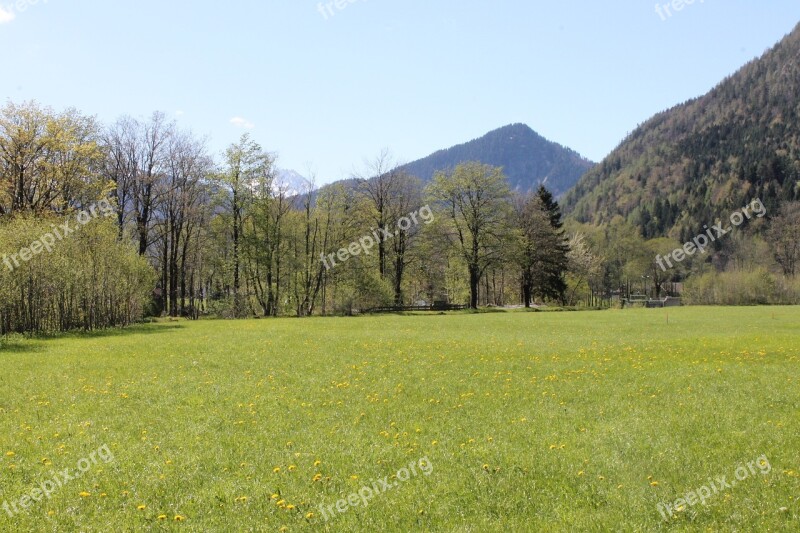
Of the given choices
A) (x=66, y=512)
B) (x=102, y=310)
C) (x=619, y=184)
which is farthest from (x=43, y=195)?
(x=619, y=184)

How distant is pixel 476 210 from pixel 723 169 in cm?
14584

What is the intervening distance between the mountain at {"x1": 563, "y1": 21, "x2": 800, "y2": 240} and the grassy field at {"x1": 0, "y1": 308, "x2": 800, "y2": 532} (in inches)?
6037

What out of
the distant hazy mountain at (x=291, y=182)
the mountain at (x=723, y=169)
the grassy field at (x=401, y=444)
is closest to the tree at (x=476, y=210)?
the distant hazy mountain at (x=291, y=182)

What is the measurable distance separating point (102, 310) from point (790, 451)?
33780 millimetres

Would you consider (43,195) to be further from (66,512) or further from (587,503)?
(587,503)

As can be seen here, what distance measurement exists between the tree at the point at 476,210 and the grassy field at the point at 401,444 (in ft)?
145

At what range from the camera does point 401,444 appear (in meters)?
8.66

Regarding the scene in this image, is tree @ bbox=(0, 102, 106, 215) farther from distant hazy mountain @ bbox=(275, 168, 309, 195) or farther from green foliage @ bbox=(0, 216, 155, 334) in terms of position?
distant hazy mountain @ bbox=(275, 168, 309, 195)

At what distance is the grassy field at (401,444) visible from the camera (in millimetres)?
6125

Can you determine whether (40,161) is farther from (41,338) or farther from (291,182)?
(291,182)

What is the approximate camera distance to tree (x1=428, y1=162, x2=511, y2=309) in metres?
60.9

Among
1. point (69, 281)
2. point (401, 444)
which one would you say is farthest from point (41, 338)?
point (401, 444)

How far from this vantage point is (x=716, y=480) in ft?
22.8

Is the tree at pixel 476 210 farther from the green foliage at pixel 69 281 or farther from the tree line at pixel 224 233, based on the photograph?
the green foliage at pixel 69 281
